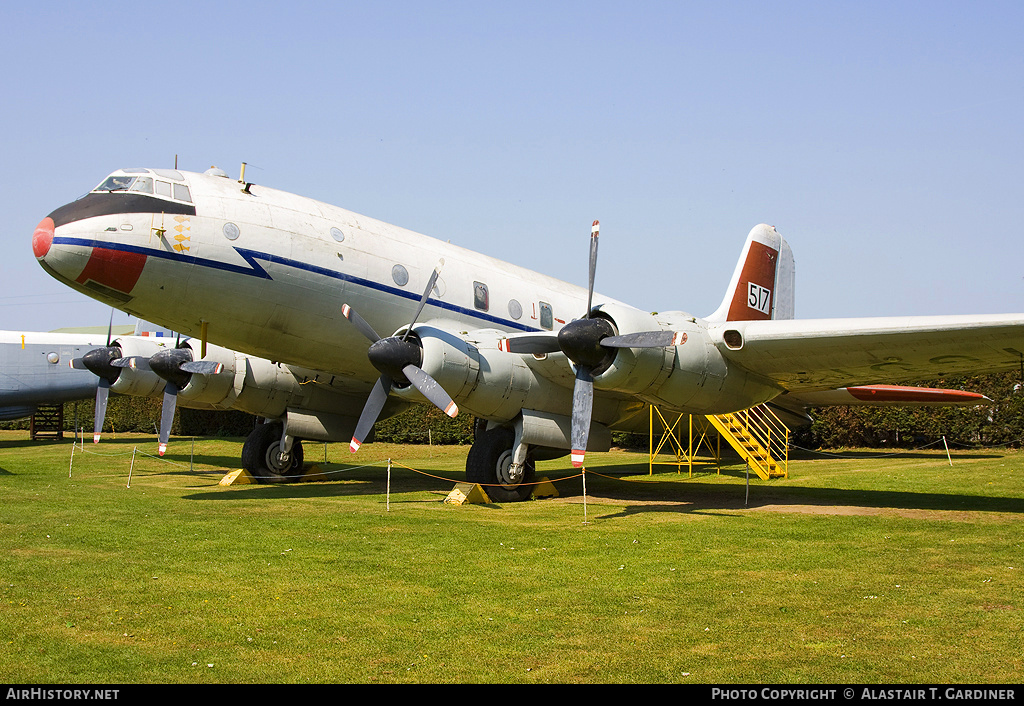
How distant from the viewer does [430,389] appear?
513 inches

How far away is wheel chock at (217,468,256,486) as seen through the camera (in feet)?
58.5

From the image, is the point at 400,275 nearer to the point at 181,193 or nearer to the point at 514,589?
the point at 181,193

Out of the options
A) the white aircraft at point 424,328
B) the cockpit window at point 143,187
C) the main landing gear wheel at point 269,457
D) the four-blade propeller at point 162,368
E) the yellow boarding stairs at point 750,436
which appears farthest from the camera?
the yellow boarding stairs at point 750,436

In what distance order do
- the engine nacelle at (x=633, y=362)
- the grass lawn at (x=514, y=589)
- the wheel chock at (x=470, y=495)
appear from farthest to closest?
the wheel chock at (x=470, y=495)
the engine nacelle at (x=633, y=362)
the grass lawn at (x=514, y=589)

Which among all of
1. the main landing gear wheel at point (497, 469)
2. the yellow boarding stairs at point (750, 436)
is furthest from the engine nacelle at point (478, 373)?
the yellow boarding stairs at point (750, 436)

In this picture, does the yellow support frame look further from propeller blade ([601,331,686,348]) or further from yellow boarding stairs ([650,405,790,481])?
propeller blade ([601,331,686,348])

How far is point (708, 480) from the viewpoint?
19.5 meters

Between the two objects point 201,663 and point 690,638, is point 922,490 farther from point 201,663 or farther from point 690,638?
point 201,663

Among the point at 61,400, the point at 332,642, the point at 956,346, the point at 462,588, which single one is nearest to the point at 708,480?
the point at 956,346

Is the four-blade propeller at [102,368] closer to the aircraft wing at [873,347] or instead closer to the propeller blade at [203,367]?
the propeller blade at [203,367]

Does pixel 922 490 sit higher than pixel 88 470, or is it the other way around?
pixel 922 490

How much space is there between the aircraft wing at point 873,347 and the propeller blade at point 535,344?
104 inches

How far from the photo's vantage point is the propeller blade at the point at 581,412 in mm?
12680
